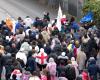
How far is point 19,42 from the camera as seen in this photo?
24.9m

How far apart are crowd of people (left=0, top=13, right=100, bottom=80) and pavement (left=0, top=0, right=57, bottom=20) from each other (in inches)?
367

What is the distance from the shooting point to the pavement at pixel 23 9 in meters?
37.6

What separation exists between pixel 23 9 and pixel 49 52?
50.7 ft

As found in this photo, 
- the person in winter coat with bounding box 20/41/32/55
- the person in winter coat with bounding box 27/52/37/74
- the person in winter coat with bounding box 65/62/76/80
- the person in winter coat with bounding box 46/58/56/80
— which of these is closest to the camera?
the person in winter coat with bounding box 65/62/76/80

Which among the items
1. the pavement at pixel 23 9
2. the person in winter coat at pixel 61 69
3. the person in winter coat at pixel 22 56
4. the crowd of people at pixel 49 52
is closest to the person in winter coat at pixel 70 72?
the crowd of people at pixel 49 52

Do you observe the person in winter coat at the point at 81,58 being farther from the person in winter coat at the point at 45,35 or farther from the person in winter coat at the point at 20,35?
the person in winter coat at the point at 20,35

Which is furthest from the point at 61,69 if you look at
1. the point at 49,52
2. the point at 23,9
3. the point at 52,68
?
the point at 23,9

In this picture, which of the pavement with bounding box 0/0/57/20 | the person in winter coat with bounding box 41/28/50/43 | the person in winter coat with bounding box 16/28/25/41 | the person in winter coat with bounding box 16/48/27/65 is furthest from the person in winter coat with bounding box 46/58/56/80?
the pavement with bounding box 0/0/57/20

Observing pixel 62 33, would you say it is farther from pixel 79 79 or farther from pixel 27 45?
pixel 79 79

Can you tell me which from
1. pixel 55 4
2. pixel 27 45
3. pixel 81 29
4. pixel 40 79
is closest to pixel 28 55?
pixel 27 45

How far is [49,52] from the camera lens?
24.1 metres

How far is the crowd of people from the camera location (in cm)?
2175

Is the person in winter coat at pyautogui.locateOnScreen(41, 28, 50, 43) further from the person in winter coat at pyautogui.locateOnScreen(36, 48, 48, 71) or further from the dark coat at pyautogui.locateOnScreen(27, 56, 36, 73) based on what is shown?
the dark coat at pyautogui.locateOnScreen(27, 56, 36, 73)

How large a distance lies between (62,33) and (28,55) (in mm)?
3370
